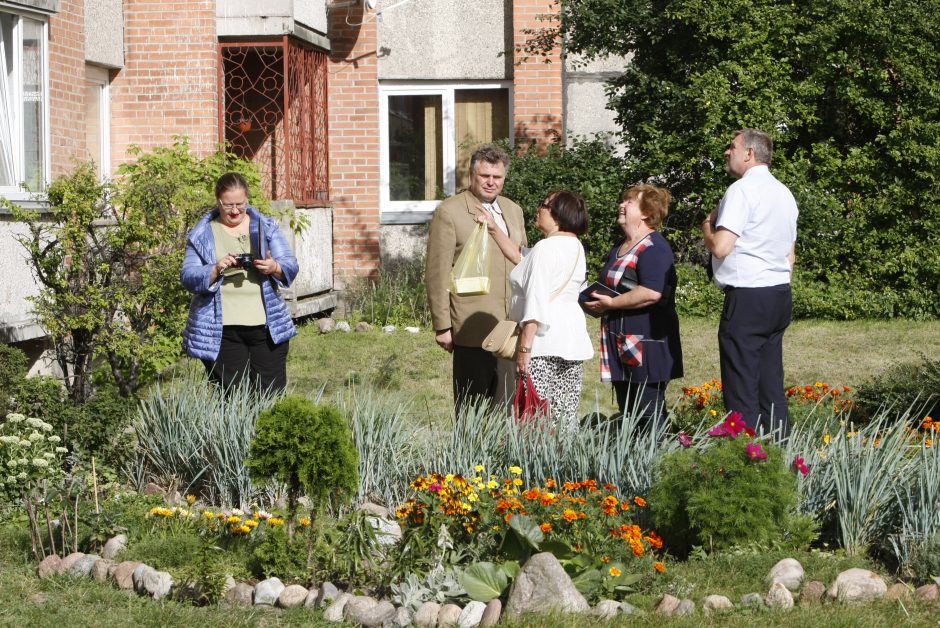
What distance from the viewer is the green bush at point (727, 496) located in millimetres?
4922

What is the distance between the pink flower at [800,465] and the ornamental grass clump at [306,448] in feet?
6.26

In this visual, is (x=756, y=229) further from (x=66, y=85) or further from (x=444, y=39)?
(x=444, y=39)

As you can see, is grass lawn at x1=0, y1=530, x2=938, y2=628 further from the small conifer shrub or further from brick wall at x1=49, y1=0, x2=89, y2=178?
brick wall at x1=49, y1=0, x2=89, y2=178

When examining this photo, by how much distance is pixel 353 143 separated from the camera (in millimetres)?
14992

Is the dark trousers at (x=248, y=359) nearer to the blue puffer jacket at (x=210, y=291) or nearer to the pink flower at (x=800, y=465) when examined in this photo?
the blue puffer jacket at (x=210, y=291)

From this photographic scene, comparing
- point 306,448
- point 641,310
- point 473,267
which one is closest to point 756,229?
point 641,310

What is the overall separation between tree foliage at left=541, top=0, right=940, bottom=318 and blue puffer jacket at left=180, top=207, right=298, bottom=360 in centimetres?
719

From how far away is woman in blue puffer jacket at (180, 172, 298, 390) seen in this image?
6.64m

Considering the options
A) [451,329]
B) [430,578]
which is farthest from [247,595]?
[451,329]

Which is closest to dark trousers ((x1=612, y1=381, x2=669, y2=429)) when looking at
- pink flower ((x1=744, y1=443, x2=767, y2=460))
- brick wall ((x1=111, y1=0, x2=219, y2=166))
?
pink flower ((x1=744, y1=443, x2=767, y2=460))

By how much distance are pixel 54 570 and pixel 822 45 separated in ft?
33.3

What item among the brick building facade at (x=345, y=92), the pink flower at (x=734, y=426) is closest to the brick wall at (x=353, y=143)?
the brick building facade at (x=345, y=92)

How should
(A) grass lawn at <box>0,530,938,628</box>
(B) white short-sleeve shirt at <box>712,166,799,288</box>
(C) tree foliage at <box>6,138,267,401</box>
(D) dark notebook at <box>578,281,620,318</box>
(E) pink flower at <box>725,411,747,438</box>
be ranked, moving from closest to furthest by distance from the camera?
(A) grass lawn at <box>0,530,938,628</box> < (E) pink flower at <box>725,411,747,438</box> < (B) white short-sleeve shirt at <box>712,166,799,288</box> < (D) dark notebook at <box>578,281,620,318</box> < (C) tree foliage at <box>6,138,267,401</box>

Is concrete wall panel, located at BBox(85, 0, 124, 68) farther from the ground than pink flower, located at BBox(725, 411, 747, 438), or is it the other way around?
concrete wall panel, located at BBox(85, 0, 124, 68)
